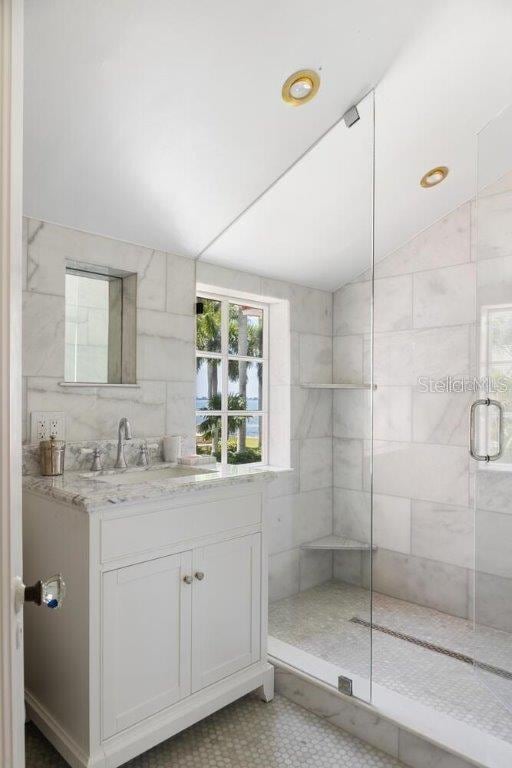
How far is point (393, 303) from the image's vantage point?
2857 mm

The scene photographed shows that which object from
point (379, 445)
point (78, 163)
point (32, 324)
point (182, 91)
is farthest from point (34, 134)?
point (379, 445)

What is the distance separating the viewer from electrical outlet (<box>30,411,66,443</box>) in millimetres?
2068

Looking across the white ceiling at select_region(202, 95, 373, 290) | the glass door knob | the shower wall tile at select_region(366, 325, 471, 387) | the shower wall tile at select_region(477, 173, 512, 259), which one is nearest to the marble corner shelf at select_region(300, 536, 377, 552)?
the shower wall tile at select_region(366, 325, 471, 387)

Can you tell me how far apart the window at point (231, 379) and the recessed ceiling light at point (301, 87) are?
1111mm

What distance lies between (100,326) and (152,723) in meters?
1.61

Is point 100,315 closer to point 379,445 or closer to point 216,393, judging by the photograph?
point 216,393

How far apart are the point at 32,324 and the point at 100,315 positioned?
383 mm

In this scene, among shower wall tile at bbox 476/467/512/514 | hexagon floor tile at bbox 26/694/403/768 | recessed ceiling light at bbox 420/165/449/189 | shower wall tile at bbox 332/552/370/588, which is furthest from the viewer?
shower wall tile at bbox 332/552/370/588

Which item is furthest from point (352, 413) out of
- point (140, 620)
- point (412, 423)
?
point (140, 620)

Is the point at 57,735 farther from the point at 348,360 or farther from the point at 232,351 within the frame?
the point at 348,360

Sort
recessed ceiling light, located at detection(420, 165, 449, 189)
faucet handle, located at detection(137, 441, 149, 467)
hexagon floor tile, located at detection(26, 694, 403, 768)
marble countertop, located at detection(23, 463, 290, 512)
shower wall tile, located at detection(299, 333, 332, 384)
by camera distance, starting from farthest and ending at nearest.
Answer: shower wall tile, located at detection(299, 333, 332, 384) < recessed ceiling light, located at detection(420, 165, 449, 189) < faucet handle, located at detection(137, 441, 149, 467) < hexagon floor tile, located at detection(26, 694, 403, 768) < marble countertop, located at detection(23, 463, 290, 512)

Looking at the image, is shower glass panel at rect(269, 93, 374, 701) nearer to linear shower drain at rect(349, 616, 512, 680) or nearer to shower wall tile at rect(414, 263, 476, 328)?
linear shower drain at rect(349, 616, 512, 680)

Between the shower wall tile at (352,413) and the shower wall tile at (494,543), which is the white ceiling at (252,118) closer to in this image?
the shower wall tile at (352,413)

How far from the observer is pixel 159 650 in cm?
178
